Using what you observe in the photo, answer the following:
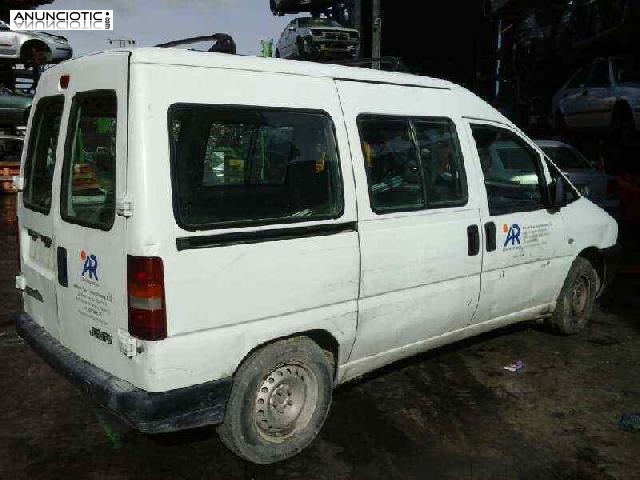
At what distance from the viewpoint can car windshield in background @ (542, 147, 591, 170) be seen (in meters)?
10.3

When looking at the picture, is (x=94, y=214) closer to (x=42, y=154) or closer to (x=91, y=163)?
(x=91, y=163)

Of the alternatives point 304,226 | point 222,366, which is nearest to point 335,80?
point 304,226

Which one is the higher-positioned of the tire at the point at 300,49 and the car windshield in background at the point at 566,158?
the tire at the point at 300,49

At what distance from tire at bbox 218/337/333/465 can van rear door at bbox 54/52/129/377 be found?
0.66 m

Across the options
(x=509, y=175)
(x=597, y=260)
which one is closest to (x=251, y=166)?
(x=509, y=175)

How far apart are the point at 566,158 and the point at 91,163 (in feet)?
29.0

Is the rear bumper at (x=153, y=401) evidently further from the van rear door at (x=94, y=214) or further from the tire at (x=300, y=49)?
the tire at (x=300, y=49)

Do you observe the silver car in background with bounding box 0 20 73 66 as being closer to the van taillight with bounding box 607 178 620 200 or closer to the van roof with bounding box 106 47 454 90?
the van taillight with bounding box 607 178 620 200

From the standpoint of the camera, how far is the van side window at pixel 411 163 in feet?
12.3

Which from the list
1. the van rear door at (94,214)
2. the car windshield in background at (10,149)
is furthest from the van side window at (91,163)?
the car windshield in background at (10,149)

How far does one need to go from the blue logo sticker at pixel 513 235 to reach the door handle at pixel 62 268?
2896mm

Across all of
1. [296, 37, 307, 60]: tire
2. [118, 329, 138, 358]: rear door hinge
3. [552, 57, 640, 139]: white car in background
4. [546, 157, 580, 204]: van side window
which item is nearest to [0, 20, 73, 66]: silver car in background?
[296, 37, 307, 60]: tire

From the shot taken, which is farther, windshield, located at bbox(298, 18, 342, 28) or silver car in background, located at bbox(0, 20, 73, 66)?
windshield, located at bbox(298, 18, 342, 28)

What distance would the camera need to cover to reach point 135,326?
2.94 m
